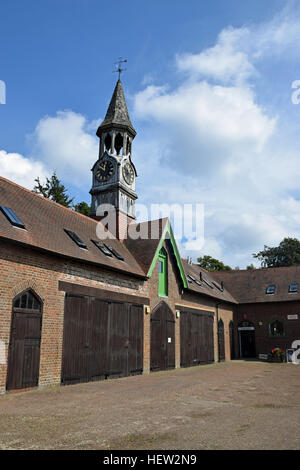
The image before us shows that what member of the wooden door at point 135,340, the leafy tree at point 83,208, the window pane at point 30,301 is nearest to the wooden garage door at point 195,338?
the wooden door at point 135,340

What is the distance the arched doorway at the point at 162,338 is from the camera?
19.4 metres

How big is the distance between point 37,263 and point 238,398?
7.30 m

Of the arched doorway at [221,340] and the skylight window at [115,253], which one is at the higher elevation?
the skylight window at [115,253]

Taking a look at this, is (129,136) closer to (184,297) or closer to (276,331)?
(184,297)

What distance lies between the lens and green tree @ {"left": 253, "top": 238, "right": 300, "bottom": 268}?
6216 centimetres

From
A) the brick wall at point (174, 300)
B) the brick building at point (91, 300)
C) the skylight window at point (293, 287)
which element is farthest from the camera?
the skylight window at point (293, 287)

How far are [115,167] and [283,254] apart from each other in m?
43.0

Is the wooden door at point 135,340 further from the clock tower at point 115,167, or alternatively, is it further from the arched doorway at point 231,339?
the arched doorway at point 231,339

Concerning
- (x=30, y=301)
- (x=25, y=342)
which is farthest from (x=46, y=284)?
(x=25, y=342)

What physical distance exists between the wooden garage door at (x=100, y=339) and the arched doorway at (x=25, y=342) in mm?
1328

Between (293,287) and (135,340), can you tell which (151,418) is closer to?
(135,340)

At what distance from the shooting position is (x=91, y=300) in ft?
48.8

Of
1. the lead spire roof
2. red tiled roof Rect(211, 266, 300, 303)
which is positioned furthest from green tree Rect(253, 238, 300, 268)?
the lead spire roof
